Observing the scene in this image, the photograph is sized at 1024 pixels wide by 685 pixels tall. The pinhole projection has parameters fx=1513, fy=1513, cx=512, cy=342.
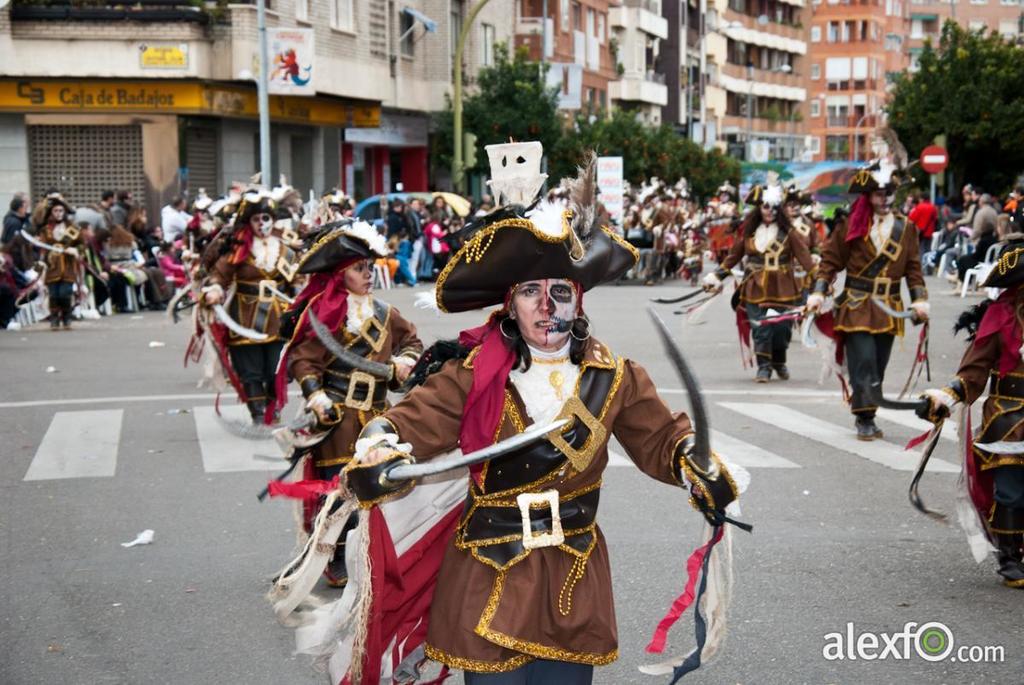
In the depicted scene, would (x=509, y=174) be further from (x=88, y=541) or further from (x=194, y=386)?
(x=194, y=386)

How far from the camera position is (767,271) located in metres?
15.6

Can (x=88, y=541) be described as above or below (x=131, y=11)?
below

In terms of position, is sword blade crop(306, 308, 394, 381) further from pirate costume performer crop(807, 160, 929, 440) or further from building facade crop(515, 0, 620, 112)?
building facade crop(515, 0, 620, 112)

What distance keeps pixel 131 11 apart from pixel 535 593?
29262 mm

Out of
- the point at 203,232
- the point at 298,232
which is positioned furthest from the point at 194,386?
the point at 298,232

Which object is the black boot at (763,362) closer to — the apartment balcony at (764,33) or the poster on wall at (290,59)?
the poster on wall at (290,59)

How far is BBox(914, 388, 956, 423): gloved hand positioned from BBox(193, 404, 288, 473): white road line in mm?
4476

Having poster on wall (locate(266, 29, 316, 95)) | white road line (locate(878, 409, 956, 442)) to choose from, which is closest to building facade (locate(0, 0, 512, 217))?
poster on wall (locate(266, 29, 316, 95))

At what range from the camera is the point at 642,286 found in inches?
1244

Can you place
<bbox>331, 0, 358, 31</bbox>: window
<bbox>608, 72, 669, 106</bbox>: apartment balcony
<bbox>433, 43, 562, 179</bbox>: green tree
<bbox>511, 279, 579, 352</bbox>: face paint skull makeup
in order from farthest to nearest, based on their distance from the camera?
<bbox>608, 72, 669, 106</bbox>: apartment balcony, <bbox>433, 43, 562, 179</bbox>: green tree, <bbox>331, 0, 358, 31</bbox>: window, <bbox>511, 279, 579, 352</bbox>: face paint skull makeup

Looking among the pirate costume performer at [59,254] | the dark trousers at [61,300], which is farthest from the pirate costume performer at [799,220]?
the dark trousers at [61,300]

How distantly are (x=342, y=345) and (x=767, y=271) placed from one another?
8.88m

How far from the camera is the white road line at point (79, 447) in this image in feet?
34.8

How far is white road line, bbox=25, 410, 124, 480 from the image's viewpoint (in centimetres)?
1060
